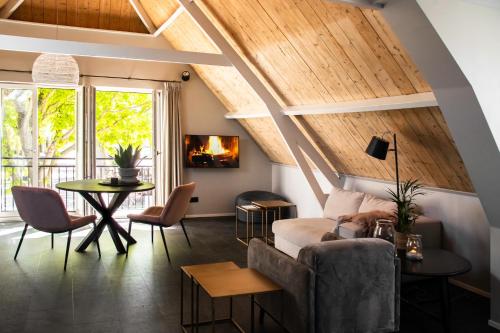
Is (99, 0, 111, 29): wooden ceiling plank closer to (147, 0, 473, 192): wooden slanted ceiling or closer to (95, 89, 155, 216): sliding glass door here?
(147, 0, 473, 192): wooden slanted ceiling

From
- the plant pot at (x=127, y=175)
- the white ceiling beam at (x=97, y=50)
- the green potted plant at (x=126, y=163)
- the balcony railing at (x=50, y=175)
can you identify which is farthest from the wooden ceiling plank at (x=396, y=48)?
the balcony railing at (x=50, y=175)

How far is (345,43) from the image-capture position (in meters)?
4.06

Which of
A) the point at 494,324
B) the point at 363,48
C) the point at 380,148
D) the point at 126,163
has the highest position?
the point at 363,48

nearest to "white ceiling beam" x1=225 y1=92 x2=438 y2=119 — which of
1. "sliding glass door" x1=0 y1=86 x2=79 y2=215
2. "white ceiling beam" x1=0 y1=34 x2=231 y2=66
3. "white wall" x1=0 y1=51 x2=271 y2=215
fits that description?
"white ceiling beam" x1=0 y1=34 x2=231 y2=66

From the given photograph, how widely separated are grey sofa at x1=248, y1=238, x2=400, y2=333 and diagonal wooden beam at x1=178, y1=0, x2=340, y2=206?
3.13 meters

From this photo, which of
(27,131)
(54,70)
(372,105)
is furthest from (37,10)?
(372,105)

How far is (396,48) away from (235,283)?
84.4 inches

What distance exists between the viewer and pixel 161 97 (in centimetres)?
782

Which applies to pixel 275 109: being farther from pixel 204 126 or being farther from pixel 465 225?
pixel 465 225

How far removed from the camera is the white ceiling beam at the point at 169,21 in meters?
6.33

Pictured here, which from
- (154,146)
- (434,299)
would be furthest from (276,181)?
(434,299)

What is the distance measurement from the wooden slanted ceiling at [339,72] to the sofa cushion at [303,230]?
0.90m

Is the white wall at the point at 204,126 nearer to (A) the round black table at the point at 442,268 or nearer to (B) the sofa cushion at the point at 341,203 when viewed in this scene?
(B) the sofa cushion at the point at 341,203

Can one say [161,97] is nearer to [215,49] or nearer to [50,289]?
[215,49]
